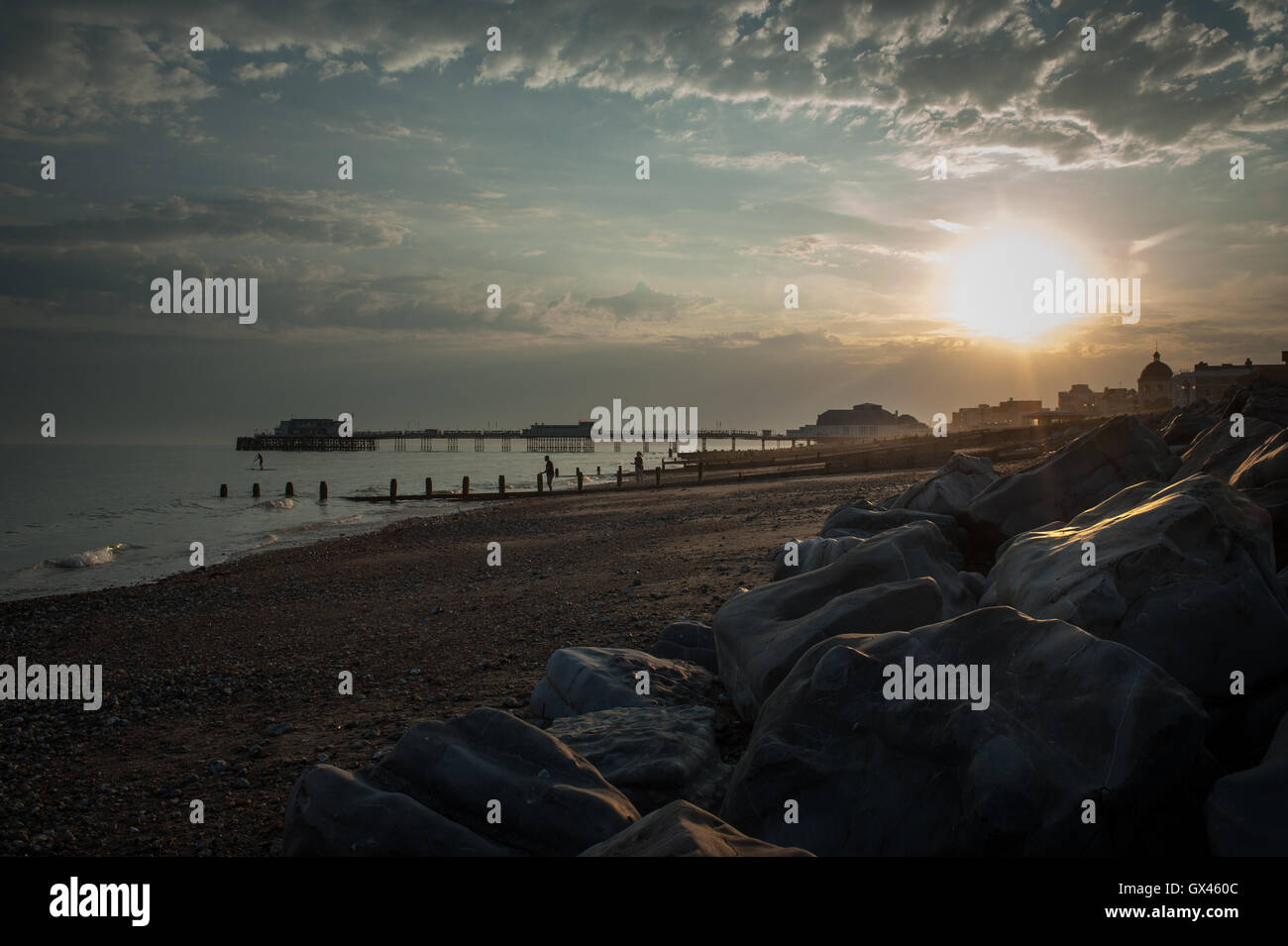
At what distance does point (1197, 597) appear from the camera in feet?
15.6

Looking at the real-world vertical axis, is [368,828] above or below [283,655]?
above

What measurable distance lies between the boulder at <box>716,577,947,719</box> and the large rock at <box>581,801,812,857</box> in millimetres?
2375

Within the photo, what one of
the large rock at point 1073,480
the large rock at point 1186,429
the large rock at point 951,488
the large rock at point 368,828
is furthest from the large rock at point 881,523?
the large rock at point 368,828

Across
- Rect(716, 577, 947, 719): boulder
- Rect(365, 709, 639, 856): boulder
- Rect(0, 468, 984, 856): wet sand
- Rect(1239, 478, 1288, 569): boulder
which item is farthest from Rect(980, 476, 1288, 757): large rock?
Rect(365, 709, 639, 856): boulder

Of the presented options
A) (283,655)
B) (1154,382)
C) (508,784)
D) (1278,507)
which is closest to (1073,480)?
(1278,507)

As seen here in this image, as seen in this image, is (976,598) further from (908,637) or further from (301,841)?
(301,841)

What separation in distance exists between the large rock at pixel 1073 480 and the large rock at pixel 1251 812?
22.4ft

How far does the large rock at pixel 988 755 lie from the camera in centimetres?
359

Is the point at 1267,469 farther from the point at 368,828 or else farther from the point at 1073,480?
the point at 368,828

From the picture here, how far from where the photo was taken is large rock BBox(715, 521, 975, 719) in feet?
19.8

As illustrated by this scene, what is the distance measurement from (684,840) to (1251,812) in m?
2.53

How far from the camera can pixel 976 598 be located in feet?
24.5

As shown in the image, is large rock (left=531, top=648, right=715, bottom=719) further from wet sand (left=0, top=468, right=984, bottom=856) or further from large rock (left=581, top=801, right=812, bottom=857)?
large rock (left=581, top=801, right=812, bottom=857)
